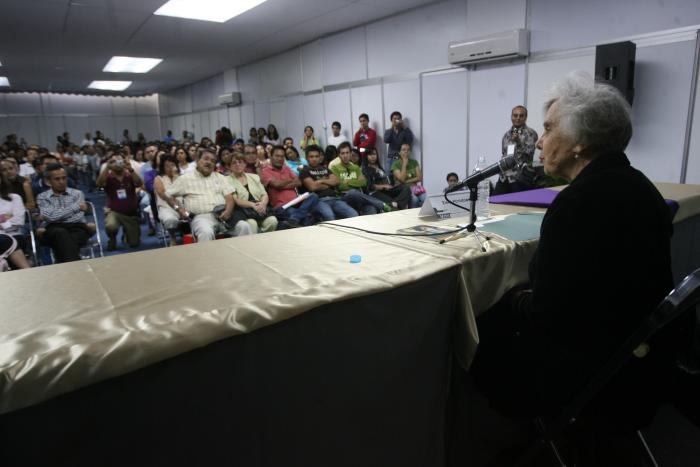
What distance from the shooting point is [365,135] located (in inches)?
304

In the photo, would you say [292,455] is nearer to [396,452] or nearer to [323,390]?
[323,390]

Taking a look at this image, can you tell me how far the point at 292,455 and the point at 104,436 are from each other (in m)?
0.46

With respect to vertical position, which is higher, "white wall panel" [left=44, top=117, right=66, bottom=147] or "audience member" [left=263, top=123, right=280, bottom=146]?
"white wall panel" [left=44, top=117, right=66, bottom=147]

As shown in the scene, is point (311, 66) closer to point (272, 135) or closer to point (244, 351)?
point (272, 135)

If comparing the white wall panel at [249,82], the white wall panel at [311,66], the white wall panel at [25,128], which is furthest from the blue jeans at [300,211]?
A: the white wall panel at [25,128]

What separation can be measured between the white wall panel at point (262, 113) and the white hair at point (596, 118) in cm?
1011

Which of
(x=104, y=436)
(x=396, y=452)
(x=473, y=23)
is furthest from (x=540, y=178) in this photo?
(x=104, y=436)

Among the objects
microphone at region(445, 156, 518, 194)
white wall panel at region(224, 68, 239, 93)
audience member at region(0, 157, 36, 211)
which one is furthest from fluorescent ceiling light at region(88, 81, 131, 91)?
microphone at region(445, 156, 518, 194)

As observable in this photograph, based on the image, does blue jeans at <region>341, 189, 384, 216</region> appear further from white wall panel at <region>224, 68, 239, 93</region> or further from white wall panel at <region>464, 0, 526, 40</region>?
white wall panel at <region>224, 68, 239, 93</region>

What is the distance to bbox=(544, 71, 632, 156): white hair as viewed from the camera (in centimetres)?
131

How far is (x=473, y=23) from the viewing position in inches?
237

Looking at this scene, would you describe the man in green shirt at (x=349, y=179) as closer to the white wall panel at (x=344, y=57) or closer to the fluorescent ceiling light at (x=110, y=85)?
the white wall panel at (x=344, y=57)

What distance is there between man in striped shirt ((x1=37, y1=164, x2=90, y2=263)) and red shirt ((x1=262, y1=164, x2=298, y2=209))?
175 cm

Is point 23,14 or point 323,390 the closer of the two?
point 323,390
